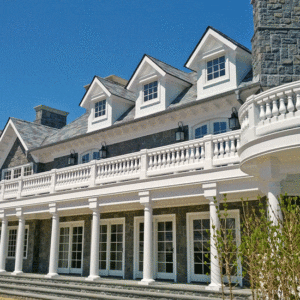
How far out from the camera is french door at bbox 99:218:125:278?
53.0 feet

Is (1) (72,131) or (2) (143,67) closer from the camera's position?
(2) (143,67)

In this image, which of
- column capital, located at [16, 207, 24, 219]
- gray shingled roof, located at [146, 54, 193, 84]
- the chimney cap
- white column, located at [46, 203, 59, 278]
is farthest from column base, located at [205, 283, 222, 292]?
the chimney cap

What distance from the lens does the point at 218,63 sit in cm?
1462

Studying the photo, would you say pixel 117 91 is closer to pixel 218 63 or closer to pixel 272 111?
pixel 218 63

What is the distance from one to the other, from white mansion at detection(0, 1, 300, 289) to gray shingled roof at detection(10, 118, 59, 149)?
0.49 meters

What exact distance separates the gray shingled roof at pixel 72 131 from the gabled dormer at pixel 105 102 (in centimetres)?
117

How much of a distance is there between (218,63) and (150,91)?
3.47 metres

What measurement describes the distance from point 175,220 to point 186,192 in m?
2.87

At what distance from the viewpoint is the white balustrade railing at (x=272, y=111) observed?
25.2ft

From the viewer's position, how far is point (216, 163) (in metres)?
11.1

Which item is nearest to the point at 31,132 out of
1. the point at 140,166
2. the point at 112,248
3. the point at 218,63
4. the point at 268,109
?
the point at 112,248

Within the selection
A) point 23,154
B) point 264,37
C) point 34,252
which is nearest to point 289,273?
point 264,37

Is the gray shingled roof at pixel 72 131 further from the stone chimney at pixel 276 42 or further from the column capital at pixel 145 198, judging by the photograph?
the stone chimney at pixel 276 42

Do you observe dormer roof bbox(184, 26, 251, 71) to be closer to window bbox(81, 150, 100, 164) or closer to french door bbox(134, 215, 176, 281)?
french door bbox(134, 215, 176, 281)
